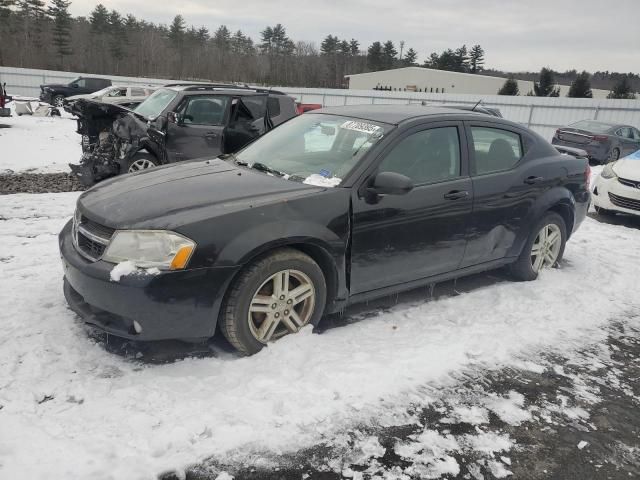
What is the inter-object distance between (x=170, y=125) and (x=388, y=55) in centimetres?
9082

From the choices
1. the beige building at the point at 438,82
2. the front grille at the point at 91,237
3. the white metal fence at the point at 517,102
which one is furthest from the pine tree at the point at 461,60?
the front grille at the point at 91,237

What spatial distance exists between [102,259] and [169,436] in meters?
1.15

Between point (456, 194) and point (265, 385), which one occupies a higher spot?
point (456, 194)

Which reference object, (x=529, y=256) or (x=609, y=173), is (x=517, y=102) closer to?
(x=609, y=173)

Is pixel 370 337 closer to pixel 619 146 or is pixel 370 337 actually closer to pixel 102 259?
pixel 102 259

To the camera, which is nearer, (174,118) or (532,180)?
(532,180)

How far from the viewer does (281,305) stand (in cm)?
328

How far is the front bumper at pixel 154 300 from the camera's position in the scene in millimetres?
2812

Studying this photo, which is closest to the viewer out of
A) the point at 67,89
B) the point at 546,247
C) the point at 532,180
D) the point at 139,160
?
the point at 532,180

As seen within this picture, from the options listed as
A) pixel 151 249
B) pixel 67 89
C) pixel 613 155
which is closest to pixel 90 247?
pixel 151 249

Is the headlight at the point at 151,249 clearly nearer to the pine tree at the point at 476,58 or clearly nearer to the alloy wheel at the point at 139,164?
the alloy wheel at the point at 139,164

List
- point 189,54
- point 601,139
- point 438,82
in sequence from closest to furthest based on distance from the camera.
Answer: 1. point 601,139
2. point 438,82
3. point 189,54

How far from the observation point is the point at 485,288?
4773 millimetres

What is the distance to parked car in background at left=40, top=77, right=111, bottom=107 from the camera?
89.3 ft
